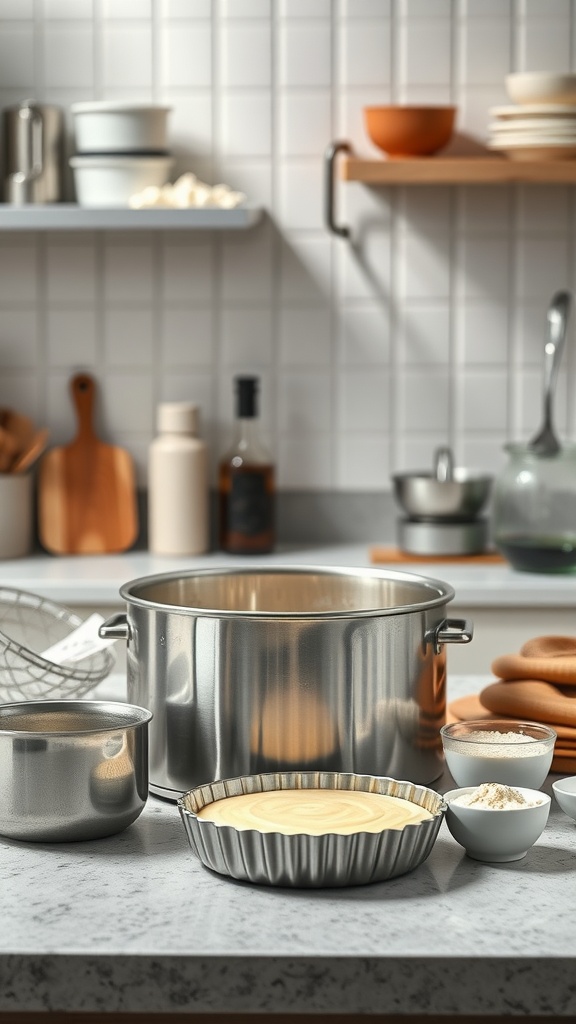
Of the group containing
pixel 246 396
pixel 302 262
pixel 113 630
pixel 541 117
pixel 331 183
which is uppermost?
pixel 541 117

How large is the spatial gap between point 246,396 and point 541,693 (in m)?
1.50

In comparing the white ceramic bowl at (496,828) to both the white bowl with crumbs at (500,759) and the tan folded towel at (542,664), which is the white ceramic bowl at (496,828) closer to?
the white bowl with crumbs at (500,759)

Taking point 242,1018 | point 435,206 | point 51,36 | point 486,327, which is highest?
point 51,36

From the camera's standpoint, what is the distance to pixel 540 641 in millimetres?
1130

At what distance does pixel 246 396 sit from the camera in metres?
2.45

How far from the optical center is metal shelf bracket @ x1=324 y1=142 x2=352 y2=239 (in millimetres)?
2500

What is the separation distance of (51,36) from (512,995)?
240cm

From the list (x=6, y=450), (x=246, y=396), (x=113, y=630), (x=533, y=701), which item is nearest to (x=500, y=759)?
(x=533, y=701)

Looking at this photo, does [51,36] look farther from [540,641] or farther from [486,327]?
[540,641]

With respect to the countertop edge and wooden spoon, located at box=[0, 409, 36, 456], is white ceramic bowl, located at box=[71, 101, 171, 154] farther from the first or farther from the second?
the countertop edge

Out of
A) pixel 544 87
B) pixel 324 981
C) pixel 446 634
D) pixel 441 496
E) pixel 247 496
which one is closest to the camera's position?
pixel 324 981

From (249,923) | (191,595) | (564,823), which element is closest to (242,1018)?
(249,923)

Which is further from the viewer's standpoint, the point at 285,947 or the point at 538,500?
the point at 538,500

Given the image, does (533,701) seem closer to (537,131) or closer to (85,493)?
(537,131)
